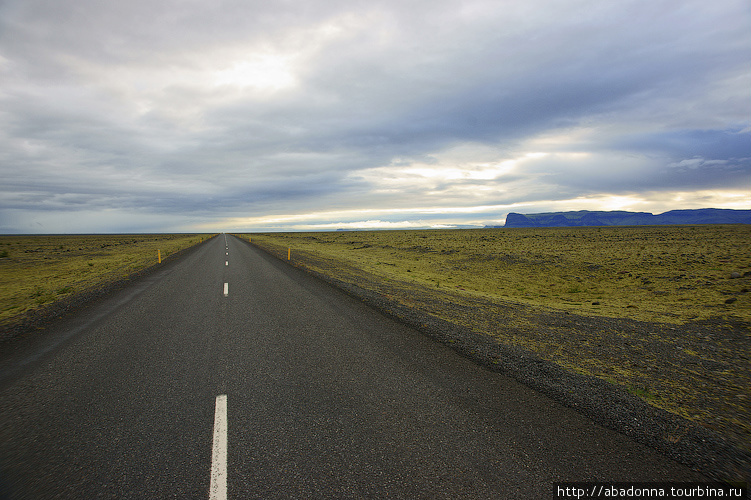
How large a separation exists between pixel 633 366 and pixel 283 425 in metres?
5.70

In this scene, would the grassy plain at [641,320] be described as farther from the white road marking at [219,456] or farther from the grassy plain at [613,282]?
the white road marking at [219,456]

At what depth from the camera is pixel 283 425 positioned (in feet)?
12.4

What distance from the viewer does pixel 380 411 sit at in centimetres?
409

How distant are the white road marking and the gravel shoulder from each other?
13.0ft

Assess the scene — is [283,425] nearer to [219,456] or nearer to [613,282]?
[219,456]

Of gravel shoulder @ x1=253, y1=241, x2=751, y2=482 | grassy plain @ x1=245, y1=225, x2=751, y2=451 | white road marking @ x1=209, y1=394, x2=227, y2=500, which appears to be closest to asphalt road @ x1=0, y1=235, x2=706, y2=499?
white road marking @ x1=209, y1=394, x2=227, y2=500

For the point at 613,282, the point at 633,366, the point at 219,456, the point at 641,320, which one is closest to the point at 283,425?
the point at 219,456

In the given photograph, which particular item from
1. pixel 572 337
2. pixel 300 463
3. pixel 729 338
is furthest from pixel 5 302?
pixel 729 338

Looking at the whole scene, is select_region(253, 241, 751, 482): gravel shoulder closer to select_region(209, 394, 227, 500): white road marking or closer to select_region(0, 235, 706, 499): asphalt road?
select_region(0, 235, 706, 499): asphalt road

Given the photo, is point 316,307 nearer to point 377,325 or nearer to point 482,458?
point 377,325

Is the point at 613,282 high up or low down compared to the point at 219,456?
down

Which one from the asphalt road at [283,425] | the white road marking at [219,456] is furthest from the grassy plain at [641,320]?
the white road marking at [219,456]

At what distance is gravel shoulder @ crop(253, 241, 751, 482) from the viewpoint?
364 centimetres

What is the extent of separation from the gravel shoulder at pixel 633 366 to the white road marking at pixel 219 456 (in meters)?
3.97
